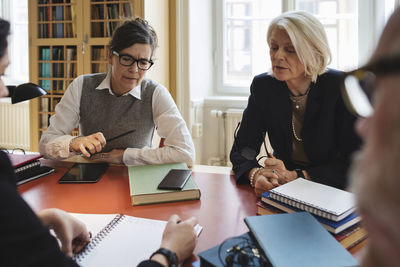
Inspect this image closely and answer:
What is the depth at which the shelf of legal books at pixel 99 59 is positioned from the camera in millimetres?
3006

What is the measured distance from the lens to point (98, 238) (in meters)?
0.92

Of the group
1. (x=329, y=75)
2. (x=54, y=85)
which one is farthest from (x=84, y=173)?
(x=54, y=85)

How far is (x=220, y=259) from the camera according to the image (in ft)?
2.44

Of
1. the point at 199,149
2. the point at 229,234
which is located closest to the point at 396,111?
the point at 229,234

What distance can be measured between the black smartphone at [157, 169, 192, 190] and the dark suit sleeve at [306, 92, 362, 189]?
1.54 ft

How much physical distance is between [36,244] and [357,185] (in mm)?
464

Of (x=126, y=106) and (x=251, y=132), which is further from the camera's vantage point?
(x=126, y=106)

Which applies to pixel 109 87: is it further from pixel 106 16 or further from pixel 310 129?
pixel 106 16

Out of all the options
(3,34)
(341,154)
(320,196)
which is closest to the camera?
(3,34)

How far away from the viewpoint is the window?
10.1ft

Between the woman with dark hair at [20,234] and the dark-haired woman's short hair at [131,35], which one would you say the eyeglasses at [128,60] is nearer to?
the dark-haired woman's short hair at [131,35]

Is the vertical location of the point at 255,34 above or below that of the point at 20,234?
above

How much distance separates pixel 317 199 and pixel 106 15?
250 centimetres

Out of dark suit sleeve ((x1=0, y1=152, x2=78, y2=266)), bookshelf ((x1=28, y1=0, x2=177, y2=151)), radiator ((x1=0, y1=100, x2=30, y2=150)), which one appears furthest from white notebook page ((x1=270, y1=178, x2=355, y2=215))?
radiator ((x1=0, y1=100, x2=30, y2=150))
